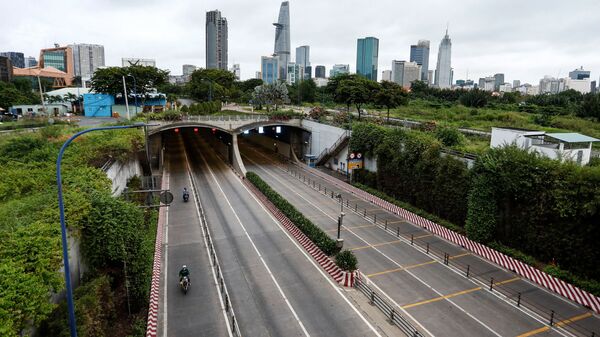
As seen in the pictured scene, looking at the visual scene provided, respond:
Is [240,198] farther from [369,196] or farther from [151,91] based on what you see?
[151,91]

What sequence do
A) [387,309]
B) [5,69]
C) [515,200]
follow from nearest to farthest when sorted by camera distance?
1. [387,309]
2. [515,200]
3. [5,69]

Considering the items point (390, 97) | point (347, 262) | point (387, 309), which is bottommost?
point (387, 309)

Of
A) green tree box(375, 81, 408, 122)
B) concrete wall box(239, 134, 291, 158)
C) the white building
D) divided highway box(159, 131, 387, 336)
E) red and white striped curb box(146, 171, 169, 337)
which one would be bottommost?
divided highway box(159, 131, 387, 336)

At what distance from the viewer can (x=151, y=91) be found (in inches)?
3445

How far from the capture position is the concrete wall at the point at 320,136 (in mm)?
55625

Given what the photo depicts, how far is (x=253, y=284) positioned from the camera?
23281 millimetres

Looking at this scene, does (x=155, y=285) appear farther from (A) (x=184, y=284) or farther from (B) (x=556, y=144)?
(B) (x=556, y=144)

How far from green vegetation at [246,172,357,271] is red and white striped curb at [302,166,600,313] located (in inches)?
390

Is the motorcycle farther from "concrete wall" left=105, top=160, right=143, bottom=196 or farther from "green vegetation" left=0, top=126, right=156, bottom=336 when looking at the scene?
"concrete wall" left=105, top=160, right=143, bottom=196

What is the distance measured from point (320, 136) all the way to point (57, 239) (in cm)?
4666

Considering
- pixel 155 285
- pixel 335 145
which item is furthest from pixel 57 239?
pixel 335 145

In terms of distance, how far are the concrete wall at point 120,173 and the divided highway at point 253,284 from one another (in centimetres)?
530

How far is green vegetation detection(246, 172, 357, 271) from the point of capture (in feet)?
77.8

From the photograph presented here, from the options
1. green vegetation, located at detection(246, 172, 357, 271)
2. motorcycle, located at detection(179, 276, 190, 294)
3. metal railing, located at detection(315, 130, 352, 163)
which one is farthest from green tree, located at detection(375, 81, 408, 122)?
motorcycle, located at detection(179, 276, 190, 294)
